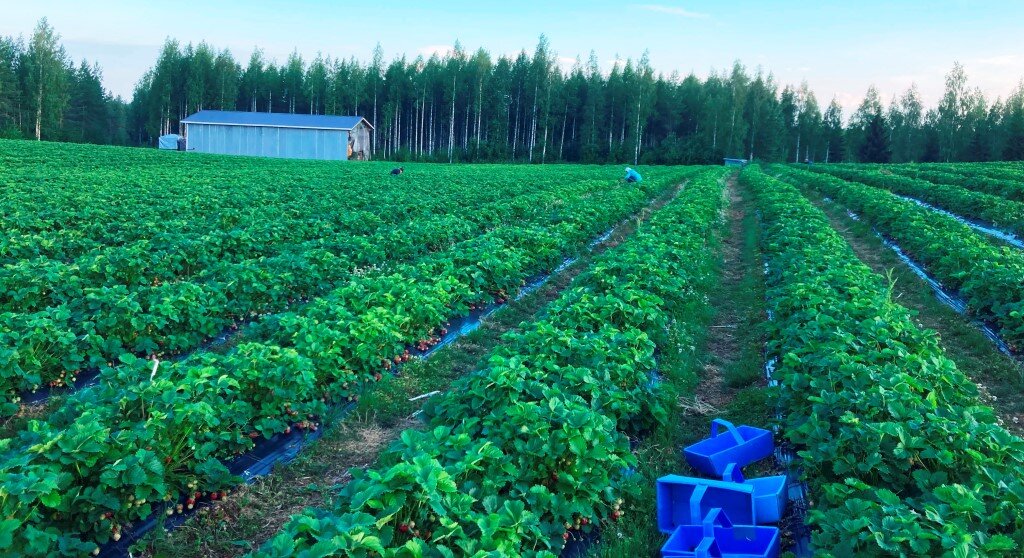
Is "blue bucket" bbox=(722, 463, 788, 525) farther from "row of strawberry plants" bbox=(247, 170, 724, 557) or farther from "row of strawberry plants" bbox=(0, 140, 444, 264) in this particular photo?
"row of strawberry plants" bbox=(0, 140, 444, 264)

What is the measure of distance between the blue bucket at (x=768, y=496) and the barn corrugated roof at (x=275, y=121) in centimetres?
5551

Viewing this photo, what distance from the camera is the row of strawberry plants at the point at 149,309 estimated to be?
576cm

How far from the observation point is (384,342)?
21.3 ft

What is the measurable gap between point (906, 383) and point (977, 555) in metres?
1.82

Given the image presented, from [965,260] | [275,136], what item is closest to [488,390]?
→ [965,260]

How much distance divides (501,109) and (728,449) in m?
71.0

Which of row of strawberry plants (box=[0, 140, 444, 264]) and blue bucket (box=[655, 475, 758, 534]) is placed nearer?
blue bucket (box=[655, 475, 758, 534])

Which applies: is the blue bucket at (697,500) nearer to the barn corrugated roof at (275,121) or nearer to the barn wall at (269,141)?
the barn wall at (269,141)

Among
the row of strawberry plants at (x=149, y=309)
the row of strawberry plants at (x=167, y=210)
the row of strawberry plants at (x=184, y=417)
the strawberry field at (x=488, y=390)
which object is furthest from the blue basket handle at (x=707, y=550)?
the row of strawberry plants at (x=167, y=210)

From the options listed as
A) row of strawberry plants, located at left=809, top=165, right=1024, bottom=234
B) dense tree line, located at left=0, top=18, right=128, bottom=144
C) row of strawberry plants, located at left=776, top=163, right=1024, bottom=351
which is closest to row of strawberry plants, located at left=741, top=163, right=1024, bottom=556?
row of strawberry plants, located at left=776, top=163, right=1024, bottom=351

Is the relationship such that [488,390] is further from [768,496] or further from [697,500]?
[768,496]

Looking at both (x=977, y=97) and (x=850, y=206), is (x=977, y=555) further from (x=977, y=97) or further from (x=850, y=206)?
(x=977, y=97)

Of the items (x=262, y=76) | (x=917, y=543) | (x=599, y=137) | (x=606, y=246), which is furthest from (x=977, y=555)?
(x=262, y=76)

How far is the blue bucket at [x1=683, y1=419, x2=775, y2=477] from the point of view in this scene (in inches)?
174
